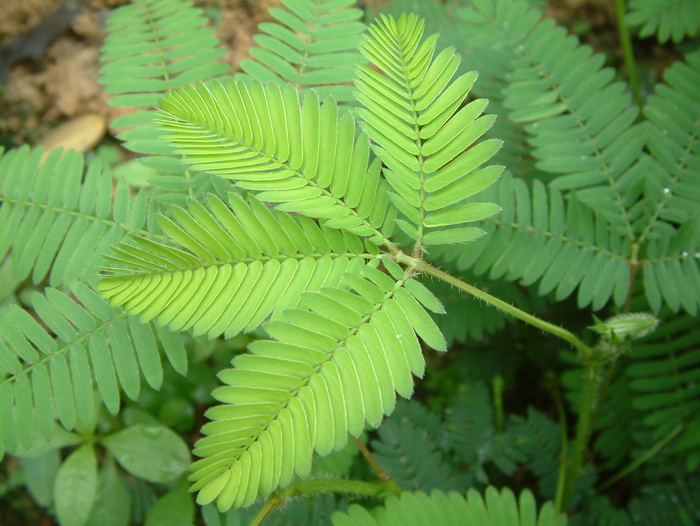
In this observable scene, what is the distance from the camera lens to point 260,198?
118 centimetres

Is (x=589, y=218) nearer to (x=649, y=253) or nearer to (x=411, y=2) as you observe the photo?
(x=649, y=253)

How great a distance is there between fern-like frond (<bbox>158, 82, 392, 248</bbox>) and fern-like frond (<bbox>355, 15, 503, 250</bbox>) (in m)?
0.06

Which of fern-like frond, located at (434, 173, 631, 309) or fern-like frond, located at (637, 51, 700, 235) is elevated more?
fern-like frond, located at (637, 51, 700, 235)

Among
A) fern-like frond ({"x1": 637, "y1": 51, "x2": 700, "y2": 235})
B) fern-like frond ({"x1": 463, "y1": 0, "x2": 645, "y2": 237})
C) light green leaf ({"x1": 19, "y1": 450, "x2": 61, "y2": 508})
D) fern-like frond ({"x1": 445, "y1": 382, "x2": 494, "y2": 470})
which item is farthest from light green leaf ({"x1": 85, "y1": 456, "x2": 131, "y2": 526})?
fern-like frond ({"x1": 637, "y1": 51, "x2": 700, "y2": 235})

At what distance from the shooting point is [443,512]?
1546 mm

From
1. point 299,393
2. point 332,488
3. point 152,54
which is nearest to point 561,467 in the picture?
point 332,488

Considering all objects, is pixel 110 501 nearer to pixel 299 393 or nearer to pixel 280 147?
pixel 299 393

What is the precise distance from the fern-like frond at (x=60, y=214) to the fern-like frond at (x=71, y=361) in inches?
4.7

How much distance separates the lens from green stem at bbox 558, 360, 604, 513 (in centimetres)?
164

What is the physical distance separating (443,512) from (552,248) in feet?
2.73

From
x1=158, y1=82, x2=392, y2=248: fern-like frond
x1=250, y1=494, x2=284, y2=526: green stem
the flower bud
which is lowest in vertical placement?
x1=250, y1=494, x2=284, y2=526: green stem

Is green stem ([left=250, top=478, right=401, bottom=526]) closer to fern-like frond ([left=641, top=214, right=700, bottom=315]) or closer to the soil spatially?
fern-like frond ([left=641, top=214, right=700, bottom=315])

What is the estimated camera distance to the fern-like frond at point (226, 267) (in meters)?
1.16

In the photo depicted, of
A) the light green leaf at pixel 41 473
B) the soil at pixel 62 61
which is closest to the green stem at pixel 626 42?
Result: the soil at pixel 62 61
